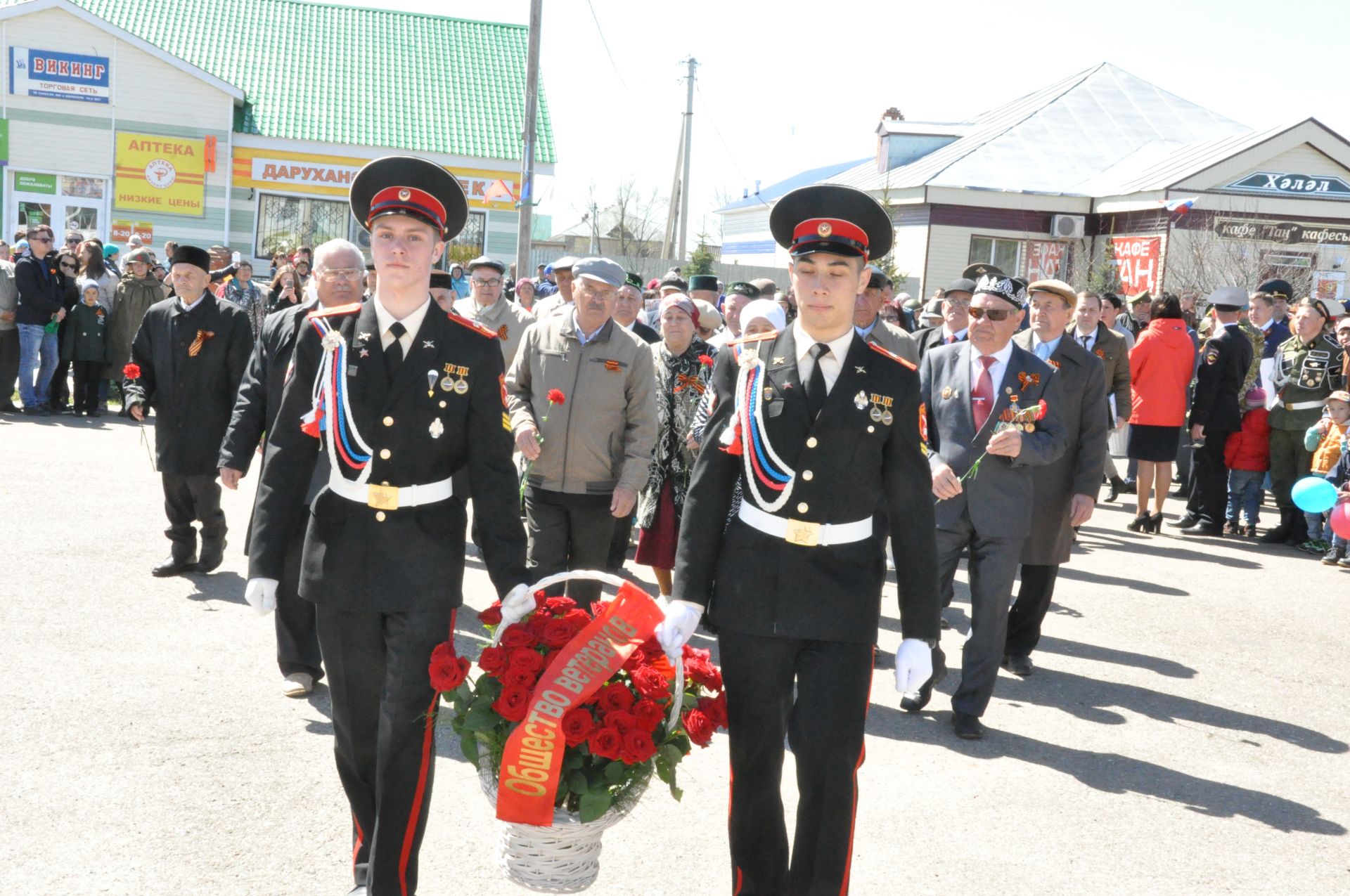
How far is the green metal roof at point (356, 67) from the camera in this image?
89.7ft

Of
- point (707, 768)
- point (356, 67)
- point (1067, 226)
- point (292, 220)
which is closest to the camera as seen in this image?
point (707, 768)

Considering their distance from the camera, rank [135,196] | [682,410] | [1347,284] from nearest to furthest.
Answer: [682,410] < [135,196] < [1347,284]

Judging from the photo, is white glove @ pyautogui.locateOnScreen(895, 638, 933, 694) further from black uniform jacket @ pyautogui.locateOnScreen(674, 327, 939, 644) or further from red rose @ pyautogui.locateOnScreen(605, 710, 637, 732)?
red rose @ pyautogui.locateOnScreen(605, 710, 637, 732)

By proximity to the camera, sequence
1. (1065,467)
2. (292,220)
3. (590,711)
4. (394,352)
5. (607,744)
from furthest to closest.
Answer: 1. (292,220)
2. (1065,467)
3. (394,352)
4. (590,711)
5. (607,744)

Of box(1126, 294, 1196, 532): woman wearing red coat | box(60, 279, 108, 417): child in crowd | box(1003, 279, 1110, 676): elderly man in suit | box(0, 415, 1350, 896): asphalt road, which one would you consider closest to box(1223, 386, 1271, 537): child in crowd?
box(1126, 294, 1196, 532): woman wearing red coat

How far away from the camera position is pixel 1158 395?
1206cm

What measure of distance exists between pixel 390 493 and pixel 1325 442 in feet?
33.7

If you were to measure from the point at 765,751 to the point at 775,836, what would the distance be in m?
0.26

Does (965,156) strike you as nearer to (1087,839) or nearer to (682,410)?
(682,410)

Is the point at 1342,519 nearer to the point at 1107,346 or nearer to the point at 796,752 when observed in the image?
the point at 1107,346

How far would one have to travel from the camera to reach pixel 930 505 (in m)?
3.76

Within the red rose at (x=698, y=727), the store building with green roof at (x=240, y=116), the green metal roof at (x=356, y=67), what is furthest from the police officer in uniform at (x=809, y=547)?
the green metal roof at (x=356, y=67)

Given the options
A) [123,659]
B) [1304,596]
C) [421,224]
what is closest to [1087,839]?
[421,224]

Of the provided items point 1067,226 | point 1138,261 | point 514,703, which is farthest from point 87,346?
point 1067,226
